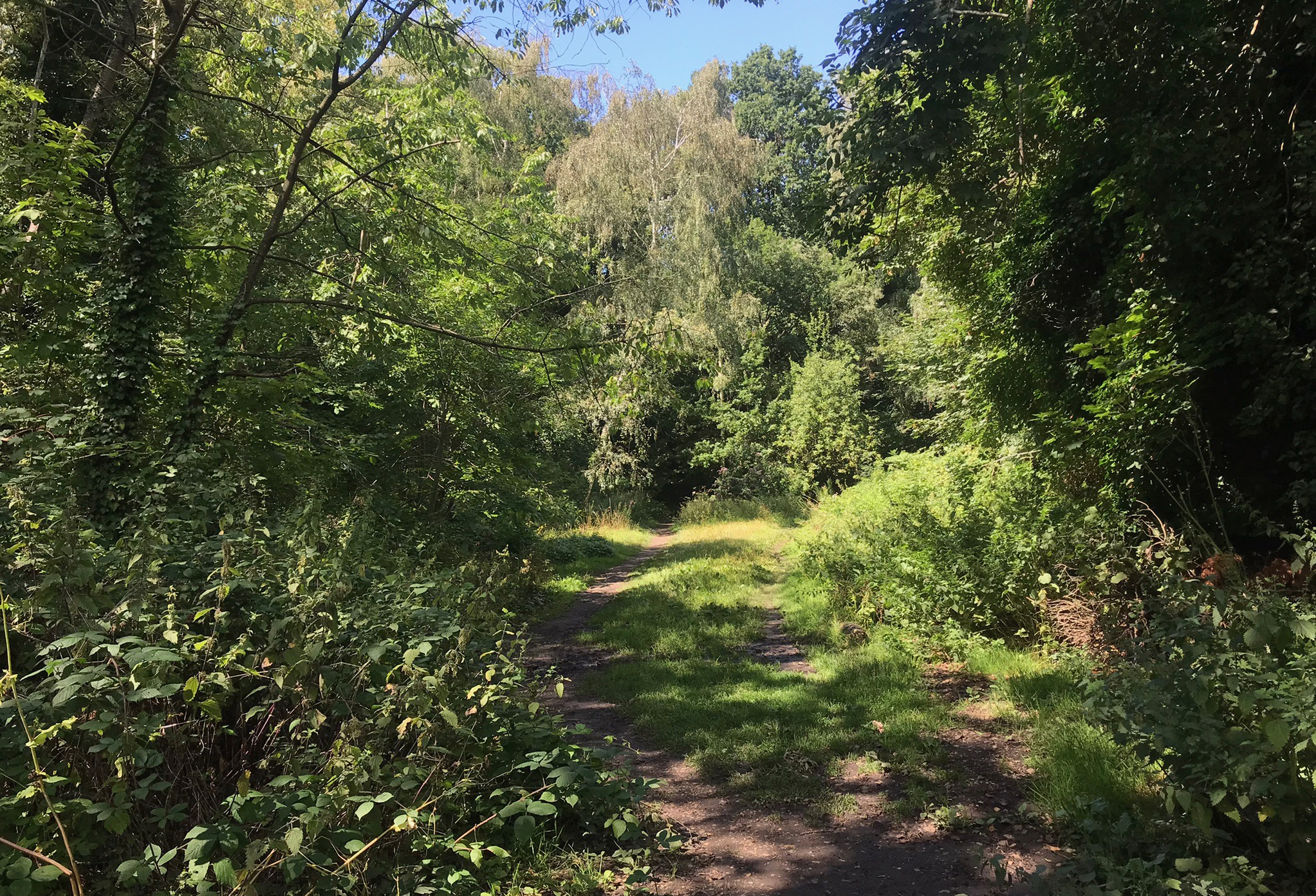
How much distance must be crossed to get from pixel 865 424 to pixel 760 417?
14.4 feet

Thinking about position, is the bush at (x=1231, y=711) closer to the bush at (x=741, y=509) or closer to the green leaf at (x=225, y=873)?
the green leaf at (x=225, y=873)

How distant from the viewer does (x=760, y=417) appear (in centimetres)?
2670

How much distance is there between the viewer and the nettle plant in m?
2.32

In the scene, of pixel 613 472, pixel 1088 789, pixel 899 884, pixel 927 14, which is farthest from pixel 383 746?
pixel 613 472

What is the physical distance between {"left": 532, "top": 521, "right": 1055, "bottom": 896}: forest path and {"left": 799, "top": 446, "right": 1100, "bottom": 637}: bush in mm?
641

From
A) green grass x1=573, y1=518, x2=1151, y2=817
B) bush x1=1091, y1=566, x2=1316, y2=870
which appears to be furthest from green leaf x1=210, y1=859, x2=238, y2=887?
bush x1=1091, y1=566, x2=1316, y2=870

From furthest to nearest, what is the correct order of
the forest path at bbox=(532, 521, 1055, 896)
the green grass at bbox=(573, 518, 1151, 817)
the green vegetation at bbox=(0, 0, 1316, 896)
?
the green grass at bbox=(573, 518, 1151, 817)
the forest path at bbox=(532, 521, 1055, 896)
the green vegetation at bbox=(0, 0, 1316, 896)

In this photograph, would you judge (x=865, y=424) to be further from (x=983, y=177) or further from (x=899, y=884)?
(x=899, y=884)

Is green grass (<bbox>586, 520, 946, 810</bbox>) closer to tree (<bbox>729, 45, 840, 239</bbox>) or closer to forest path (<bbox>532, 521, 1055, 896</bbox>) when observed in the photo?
forest path (<bbox>532, 521, 1055, 896</bbox>)

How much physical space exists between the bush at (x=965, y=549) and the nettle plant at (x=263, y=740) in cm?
410

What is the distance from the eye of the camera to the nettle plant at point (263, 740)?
2318mm

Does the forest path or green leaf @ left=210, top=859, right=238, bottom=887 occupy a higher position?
green leaf @ left=210, top=859, right=238, bottom=887

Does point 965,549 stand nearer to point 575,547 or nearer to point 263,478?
point 263,478

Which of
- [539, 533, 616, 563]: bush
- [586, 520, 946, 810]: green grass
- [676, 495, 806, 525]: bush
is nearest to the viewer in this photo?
[586, 520, 946, 810]: green grass
